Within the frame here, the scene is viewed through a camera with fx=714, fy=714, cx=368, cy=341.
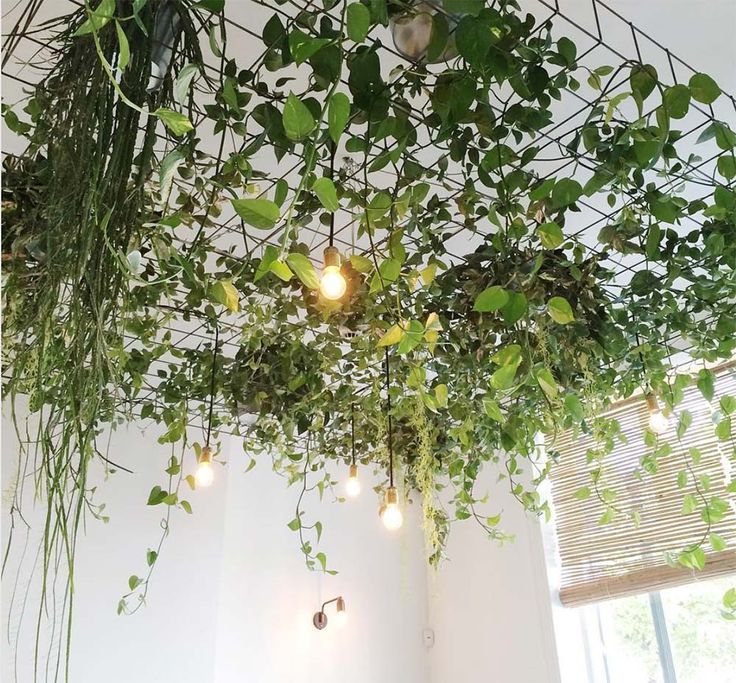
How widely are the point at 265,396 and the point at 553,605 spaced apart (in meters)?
2.10

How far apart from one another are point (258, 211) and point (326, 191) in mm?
68

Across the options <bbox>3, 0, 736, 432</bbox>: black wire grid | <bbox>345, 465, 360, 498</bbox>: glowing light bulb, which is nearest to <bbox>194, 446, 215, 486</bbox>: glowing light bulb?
<bbox>3, 0, 736, 432</bbox>: black wire grid

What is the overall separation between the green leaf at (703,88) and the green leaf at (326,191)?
0.57 m

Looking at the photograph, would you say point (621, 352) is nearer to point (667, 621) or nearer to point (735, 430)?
point (735, 430)

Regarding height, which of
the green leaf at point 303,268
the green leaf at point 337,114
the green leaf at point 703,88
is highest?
the green leaf at point 703,88

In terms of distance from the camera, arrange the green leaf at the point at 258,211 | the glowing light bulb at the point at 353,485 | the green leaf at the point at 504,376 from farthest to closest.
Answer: the glowing light bulb at the point at 353,485, the green leaf at the point at 504,376, the green leaf at the point at 258,211

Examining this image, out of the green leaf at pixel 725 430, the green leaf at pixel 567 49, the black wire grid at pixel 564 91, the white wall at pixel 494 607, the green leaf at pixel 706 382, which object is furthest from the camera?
the white wall at pixel 494 607

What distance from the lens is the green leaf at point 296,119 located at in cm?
68

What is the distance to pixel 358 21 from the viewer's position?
70 cm

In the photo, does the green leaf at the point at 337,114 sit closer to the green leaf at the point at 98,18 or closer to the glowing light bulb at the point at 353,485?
Result: the green leaf at the point at 98,18

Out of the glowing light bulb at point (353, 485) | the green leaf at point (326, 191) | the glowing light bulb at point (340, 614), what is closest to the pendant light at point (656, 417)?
the glowing light bulb at point (353, 485)

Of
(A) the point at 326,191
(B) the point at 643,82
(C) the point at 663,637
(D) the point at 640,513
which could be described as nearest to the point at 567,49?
(B) the point at 643,82

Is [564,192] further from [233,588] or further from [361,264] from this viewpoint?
[233,588]

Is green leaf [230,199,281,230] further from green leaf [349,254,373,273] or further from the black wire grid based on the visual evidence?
the black wire grid
